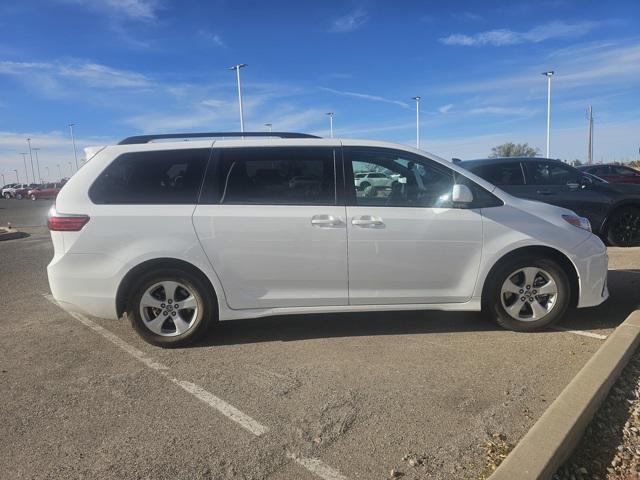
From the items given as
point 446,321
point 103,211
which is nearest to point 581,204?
point 446,321

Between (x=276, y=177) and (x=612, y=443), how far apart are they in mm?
3089

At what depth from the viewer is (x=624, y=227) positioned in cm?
896

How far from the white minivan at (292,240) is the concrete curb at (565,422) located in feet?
3.67

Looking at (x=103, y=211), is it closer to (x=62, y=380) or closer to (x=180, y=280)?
(x=180, y=280)

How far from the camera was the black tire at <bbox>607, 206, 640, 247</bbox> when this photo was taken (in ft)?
29.2

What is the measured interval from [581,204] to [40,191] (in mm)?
53747

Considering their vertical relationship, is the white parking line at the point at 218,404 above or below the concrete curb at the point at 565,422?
below

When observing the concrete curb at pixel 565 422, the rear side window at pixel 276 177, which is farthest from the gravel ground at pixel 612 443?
the rear side window at pixel 276 177

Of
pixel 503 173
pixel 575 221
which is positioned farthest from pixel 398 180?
pixel 503 173

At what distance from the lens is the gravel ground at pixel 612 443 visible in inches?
98.1

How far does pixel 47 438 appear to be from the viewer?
3.06m

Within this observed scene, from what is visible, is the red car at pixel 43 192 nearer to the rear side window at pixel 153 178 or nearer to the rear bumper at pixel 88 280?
the rear bumper at pixel 88 280

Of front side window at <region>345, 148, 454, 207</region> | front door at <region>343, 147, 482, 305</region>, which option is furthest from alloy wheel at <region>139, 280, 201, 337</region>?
front side window at <region>345, 148, 454, 207</region>

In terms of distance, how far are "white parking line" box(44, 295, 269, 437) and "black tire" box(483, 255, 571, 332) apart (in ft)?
8.09
